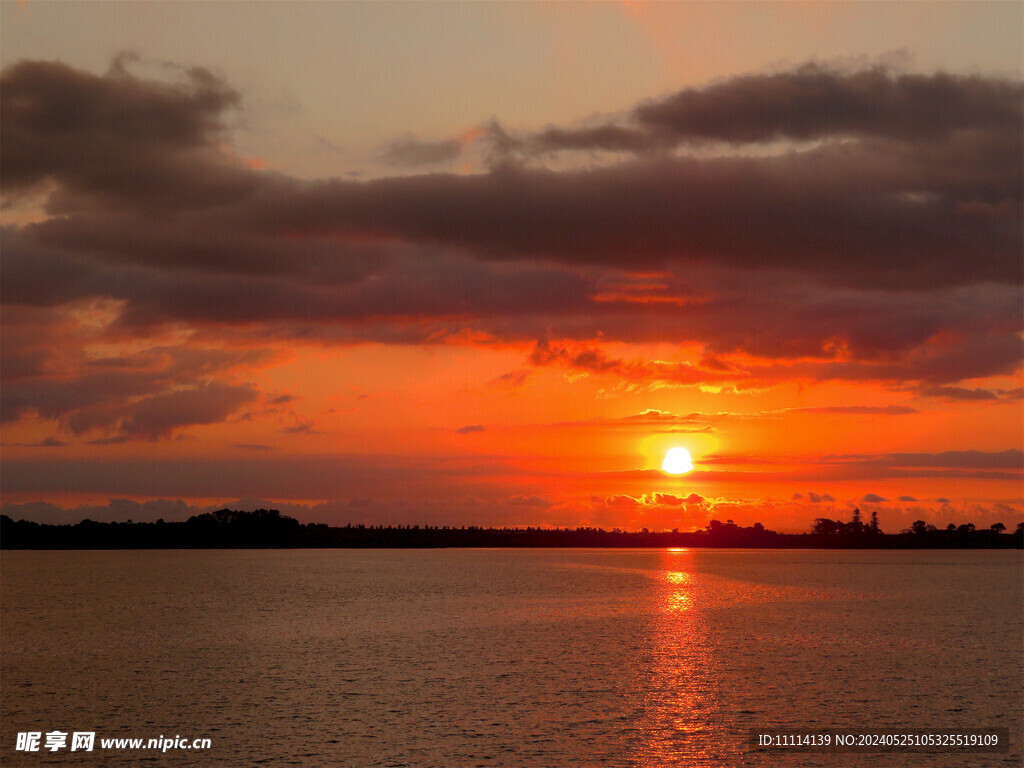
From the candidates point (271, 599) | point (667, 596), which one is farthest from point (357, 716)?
point (667, 596)

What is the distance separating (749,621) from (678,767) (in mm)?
75283

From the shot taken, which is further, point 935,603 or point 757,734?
point 935,603

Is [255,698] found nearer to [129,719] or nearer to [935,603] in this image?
[129,719]

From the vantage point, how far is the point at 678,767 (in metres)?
45.8

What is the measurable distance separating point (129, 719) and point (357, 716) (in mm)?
13250

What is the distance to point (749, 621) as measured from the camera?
117 meters

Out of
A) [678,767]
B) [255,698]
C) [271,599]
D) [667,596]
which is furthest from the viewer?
[667,596]

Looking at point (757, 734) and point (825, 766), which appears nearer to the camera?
point (825, 766)

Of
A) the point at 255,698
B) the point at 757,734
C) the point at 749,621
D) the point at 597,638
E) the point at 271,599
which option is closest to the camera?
the point at 757,734

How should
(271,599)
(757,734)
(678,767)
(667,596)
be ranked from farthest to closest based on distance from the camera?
(667,596) → (271,599) → (757,734) → (678,767)

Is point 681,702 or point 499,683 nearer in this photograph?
point 681,702

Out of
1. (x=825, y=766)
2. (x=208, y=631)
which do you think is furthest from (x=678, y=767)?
(x=208, y=631)

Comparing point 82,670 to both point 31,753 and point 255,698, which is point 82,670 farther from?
point 31,753

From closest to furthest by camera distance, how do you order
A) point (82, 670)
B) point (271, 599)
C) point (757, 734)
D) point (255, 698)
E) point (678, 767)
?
point (678, 767) < point (757, 734) < point (255, 698) < point (82, 670) < point (271, 599)
